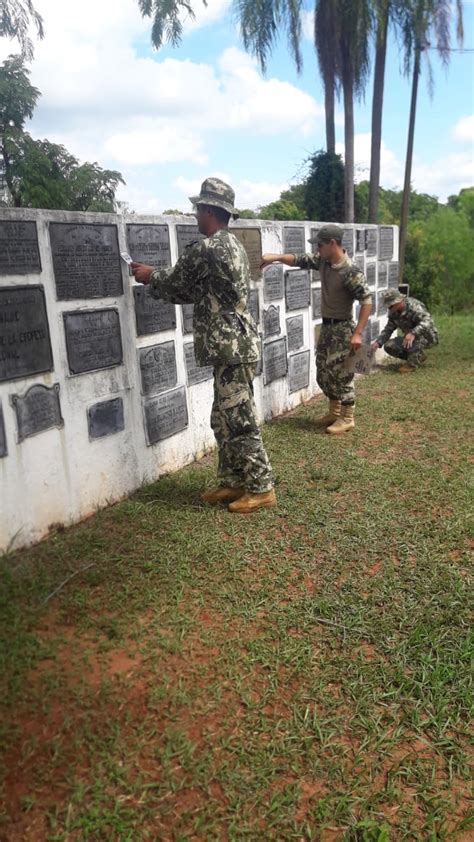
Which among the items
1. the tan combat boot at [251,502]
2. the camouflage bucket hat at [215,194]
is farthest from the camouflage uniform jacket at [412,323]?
the camouflage bucket hat at [215,194]

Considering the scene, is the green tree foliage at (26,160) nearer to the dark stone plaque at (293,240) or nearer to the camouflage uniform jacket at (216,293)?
the dark stone plaque at (293,240)

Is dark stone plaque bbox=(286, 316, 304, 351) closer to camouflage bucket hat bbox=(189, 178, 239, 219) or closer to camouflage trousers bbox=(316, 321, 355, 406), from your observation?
camouflage trousers bbox=(316, 321, 355, 406)

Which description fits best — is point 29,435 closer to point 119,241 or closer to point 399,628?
point 119,241

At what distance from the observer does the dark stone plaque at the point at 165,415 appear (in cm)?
404

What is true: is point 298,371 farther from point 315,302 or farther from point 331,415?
point 331,415

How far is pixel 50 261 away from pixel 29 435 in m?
0.87

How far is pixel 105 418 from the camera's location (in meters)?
3.66

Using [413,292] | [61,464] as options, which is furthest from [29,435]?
[413,292]

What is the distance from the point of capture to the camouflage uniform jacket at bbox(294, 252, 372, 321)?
17.1 feet

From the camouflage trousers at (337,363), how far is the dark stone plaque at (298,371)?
66 cm

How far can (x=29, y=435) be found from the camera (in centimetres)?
313

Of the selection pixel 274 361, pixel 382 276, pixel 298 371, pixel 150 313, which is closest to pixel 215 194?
pixel 150 313

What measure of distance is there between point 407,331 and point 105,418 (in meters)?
5.70

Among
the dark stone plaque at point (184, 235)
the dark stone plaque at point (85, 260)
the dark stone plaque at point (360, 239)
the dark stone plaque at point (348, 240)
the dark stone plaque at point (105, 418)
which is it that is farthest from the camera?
the dark stone plaque at point (360, 239)
